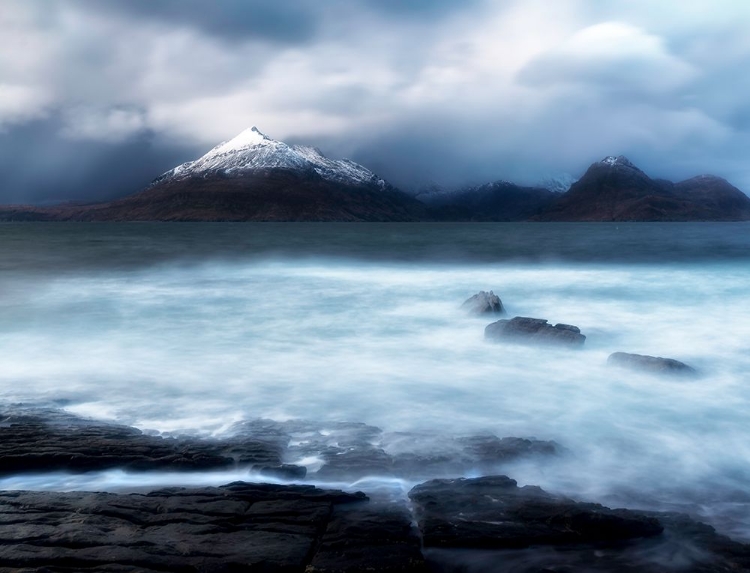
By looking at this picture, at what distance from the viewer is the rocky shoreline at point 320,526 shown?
491 cm

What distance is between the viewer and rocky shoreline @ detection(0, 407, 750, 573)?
4.91 metres

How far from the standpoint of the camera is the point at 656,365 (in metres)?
12.1

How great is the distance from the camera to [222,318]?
62.8ft

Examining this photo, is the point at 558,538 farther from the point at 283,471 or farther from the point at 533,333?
the point at 533,333

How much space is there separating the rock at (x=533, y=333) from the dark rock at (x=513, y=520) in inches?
338

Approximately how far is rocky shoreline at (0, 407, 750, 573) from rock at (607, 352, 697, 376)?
6416 mm

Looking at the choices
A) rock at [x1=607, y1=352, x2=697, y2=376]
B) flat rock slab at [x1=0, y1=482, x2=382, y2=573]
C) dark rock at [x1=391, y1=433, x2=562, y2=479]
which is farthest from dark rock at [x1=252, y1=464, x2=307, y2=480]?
rock at [x1=607, y1=352, x2=697, y2=376]

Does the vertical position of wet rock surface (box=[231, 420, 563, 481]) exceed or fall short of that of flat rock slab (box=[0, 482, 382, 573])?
it falls short

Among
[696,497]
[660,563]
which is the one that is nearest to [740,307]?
[696,497]

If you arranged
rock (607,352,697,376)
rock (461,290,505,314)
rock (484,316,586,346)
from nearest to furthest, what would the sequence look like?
rock (607,352,697,376)
rock (484,316,586,346)
rock (461,290,505,314)

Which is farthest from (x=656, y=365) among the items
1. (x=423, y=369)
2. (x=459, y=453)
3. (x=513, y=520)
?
(x=513, y=520)

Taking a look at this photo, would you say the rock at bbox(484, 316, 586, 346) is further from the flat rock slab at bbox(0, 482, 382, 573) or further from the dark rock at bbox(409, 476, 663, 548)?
the flat rock slab at bbox(0, 482, 382, 573)

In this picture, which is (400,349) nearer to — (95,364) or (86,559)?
(95,364)

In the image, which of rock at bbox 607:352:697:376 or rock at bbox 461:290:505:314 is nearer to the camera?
rock at bbox 607:352:697:376
